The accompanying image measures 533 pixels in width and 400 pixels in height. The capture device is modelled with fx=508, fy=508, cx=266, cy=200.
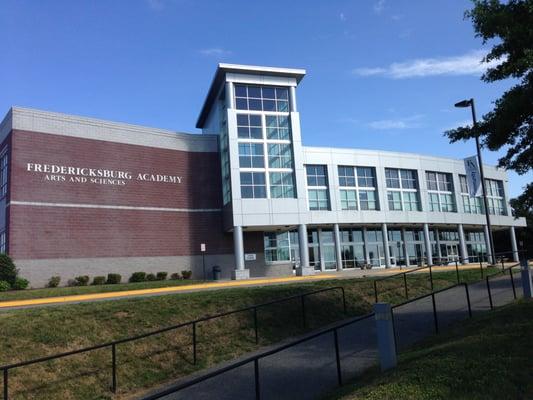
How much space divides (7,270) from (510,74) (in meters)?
26.4

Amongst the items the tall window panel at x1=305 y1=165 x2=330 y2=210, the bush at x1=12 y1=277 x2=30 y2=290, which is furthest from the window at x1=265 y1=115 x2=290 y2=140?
the bush at x1=12 y1=277 x2=30 y2=290

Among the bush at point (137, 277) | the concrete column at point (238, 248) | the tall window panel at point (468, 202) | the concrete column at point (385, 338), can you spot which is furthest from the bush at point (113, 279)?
the tall window panel at point (468, 202)

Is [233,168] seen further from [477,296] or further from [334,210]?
[477,296]

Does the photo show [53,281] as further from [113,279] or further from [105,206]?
[105,206]

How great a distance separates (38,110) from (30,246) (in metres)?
8.49

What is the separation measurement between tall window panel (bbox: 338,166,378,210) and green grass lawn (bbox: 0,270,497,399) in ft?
93.4

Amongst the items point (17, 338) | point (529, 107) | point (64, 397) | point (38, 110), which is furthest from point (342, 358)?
point (38, 110)

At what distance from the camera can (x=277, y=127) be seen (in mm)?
37125

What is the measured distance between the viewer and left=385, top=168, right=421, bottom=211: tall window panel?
46781 mm

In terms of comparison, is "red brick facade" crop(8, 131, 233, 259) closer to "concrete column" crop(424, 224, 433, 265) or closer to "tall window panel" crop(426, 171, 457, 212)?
"concrete column" crop(424, 224, 433, 265)

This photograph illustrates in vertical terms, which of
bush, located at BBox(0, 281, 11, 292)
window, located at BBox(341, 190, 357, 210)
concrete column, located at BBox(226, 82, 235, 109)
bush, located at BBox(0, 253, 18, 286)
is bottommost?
bush, located at BBox(0, 281, 11, 292)

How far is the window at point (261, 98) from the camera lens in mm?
36688

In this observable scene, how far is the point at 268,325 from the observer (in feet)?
43.2

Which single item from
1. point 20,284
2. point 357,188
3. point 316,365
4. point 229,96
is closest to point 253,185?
point 229,96
